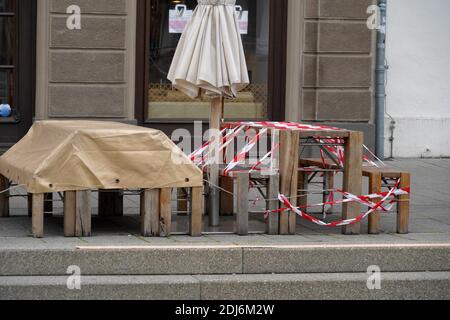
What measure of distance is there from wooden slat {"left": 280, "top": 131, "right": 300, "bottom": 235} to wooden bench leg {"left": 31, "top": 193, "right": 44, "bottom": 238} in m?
2.02

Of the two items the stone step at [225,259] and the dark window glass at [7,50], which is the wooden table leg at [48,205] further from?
the dark window glass at [7,50]

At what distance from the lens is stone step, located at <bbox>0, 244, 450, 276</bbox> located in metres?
7.88

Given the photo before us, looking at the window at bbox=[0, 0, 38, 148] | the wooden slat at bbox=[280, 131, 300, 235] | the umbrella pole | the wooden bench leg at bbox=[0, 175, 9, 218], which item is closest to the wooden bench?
the wooden slat at bbox=[280, 131, 300, 235]

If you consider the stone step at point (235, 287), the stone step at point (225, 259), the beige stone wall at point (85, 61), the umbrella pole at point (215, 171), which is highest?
the beige stone wall at point (85, 61)

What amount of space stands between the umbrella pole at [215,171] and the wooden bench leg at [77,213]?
127 centimetres

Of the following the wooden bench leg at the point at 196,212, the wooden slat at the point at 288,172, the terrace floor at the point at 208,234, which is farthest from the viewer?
the wooden slat at the point at 288,172

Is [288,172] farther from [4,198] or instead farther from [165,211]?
[4,198]

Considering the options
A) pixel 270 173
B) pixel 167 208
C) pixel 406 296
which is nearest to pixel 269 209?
pixel 270 173

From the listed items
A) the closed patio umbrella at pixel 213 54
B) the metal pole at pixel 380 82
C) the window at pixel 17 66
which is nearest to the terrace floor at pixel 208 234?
the closed patio umbrella at pixel 213 54

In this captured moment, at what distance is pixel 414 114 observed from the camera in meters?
15.7

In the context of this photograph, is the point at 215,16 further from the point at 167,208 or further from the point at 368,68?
the point at 368,68

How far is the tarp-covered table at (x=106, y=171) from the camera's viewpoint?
332 inches

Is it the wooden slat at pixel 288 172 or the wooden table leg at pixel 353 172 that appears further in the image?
the wooden table leg at pixel 353 172

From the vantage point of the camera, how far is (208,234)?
896 cm
